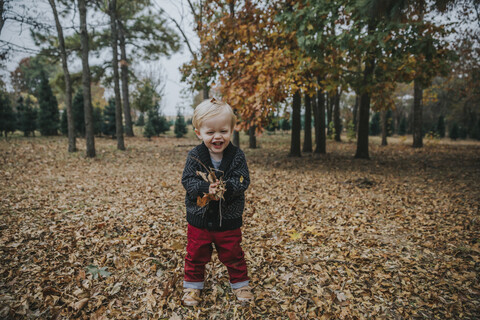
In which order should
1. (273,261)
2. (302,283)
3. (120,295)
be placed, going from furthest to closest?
(273,261) → (302,283) → (120,295)

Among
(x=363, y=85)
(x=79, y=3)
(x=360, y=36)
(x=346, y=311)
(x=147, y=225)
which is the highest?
(x=79, y=3)

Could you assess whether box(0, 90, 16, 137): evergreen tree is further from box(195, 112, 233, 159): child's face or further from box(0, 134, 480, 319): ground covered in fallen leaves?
box(195, 112, 233, 159): child's face

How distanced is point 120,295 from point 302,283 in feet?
6.34

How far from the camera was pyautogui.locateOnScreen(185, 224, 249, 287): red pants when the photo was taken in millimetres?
2236

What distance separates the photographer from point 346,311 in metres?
2.28

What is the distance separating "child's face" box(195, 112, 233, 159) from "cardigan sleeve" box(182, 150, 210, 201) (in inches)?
8.5

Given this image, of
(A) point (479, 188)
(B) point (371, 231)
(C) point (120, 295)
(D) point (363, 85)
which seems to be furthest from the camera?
(D) point (363, 85)

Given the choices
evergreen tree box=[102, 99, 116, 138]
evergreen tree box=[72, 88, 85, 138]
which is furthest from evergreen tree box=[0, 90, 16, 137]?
evergreen tree box=[102, 99, 116, 138]

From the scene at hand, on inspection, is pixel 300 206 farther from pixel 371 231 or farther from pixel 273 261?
pixel 273 261

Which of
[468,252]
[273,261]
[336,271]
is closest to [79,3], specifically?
[273,261]

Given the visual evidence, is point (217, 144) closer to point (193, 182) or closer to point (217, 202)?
point (193, 182)

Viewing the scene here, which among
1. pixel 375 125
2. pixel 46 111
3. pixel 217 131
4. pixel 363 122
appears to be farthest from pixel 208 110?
pixel 375 125

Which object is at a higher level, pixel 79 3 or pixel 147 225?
pixel 79 3

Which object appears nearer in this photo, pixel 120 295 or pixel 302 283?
pixel 120 295
